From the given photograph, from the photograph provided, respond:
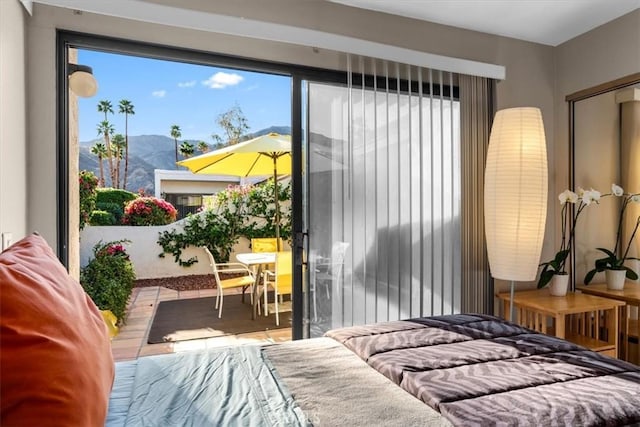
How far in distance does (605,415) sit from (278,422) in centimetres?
78

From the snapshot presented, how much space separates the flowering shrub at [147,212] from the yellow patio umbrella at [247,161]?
194cm

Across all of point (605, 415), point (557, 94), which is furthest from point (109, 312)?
point (557, 94)

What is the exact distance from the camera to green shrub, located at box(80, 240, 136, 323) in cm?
380

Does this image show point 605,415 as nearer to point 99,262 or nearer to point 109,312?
point 109,312

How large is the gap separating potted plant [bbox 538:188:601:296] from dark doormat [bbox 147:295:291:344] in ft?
8.06

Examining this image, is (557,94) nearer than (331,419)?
No

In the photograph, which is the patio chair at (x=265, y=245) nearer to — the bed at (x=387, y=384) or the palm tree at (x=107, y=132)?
the palm tree at (x=107, y=132)

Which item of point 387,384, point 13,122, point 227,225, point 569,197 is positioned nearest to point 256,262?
point 227,225

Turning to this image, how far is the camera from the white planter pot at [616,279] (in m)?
2.75

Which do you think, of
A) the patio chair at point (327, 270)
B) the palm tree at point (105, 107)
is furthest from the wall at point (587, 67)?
the palm tree at point (105, 107)

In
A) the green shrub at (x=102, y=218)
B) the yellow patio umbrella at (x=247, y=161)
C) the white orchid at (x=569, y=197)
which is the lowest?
the green shrub at (x=102, y=218)

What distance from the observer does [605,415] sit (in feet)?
3.18

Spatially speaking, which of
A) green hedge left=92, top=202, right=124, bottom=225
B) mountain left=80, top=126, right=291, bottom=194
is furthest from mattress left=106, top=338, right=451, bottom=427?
green hedge left=92, top=202, right=124, bottom=225

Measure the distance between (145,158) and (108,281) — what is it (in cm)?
393
